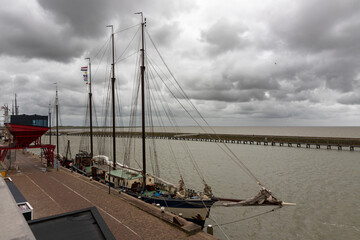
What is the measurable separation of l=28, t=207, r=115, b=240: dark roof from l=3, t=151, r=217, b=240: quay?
8891 mm

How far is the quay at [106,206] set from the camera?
13.8 meters

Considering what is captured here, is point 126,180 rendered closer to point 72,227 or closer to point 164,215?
point 164,215

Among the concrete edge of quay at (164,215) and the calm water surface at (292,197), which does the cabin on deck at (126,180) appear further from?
the calm water surface at (292,197)

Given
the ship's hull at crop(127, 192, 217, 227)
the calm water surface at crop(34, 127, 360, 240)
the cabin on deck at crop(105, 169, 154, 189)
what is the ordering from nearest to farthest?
the ship's hull at crop(127, 192, 217, 227) < the calm water surface at crop(34, 127, 360, 240) < the cabin on deck at crop(105, 169, 154, 189)

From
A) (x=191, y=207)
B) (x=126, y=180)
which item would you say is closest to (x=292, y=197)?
(x=191, y=207)

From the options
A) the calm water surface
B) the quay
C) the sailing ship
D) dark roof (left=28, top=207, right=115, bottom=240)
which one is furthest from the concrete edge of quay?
dark roof (left=28, top=207, right=115, bottom=240)

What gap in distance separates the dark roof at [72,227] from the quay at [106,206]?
889 centimetres

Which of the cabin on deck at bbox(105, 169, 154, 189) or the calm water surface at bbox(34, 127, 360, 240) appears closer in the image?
the calm water surface at bbox(34, 127, 360, 240)

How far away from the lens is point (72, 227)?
209 inches

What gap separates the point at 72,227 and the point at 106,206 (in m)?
14.5

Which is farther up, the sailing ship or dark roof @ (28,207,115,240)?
dark roof @ (28,207,115,240)

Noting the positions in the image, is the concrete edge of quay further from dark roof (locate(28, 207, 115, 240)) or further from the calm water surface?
dark roof (locate(28, 207, 115, 240))

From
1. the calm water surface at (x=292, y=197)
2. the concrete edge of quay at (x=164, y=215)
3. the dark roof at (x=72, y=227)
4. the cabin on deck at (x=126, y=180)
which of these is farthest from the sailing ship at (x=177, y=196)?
the dark roof at (x=72, y=227)

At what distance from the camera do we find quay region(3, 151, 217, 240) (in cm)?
1385
